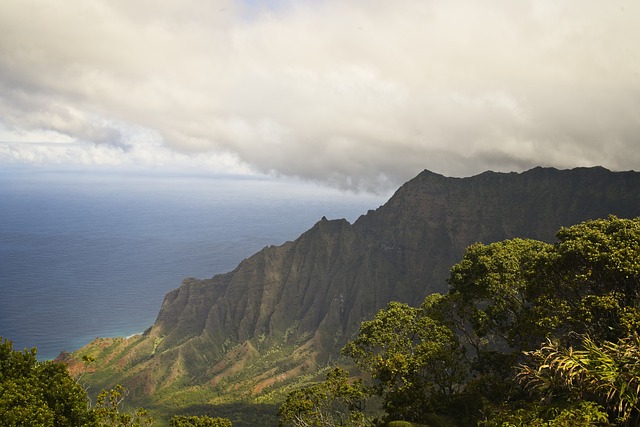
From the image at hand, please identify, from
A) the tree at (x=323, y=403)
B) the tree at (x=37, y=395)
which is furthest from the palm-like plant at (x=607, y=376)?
the tree at (x=37, y=395)

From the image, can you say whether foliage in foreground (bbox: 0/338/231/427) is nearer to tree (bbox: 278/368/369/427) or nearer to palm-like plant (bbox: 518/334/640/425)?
tree (bbox: 278/368/369/427)

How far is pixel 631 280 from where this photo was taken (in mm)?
23562

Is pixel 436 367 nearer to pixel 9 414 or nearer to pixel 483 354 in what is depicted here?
pixel 483 354

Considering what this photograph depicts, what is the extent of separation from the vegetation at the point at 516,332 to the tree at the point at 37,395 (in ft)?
47.7

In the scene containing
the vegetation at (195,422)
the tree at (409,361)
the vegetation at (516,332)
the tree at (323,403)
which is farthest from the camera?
the vegetation at (195,422)

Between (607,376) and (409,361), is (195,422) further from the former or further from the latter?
(607,376)

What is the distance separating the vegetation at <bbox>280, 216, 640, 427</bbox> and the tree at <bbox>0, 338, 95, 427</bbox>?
14545 millimetres

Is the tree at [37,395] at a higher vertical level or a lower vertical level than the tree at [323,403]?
higher

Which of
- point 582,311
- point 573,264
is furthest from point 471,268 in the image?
point 582,311

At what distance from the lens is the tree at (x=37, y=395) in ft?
61.6

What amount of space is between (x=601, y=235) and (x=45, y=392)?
33.8 metres

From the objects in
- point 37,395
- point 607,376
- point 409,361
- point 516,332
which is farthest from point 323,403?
point 607,376

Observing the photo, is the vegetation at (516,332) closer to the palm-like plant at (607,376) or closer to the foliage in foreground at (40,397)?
the palm-like plant at (607,376)

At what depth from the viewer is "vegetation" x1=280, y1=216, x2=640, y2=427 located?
58.9 ft
